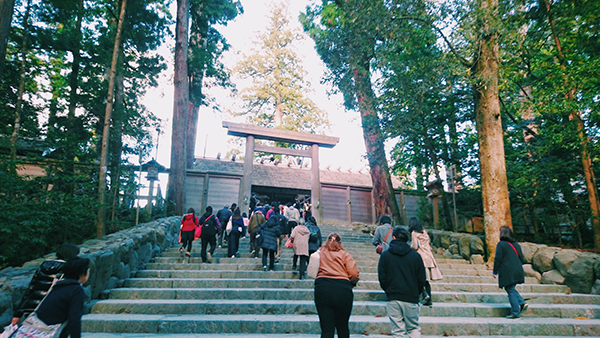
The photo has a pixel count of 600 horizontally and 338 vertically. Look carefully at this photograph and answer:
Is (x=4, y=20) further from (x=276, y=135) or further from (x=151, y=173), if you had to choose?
(x=276, y=135)

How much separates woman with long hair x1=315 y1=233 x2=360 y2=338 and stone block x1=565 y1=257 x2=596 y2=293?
5512mm

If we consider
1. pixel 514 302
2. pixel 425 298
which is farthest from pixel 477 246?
pixel 425 298

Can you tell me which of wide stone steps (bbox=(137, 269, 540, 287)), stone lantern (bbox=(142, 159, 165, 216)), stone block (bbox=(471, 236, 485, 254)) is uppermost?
stone lantern (bbox=(142, 159, 165, 216))

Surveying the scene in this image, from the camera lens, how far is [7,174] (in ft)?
19.9

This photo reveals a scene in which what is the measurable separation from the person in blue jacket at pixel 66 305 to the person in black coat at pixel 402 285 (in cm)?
275

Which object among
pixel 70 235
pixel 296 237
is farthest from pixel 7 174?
pixel 296 237

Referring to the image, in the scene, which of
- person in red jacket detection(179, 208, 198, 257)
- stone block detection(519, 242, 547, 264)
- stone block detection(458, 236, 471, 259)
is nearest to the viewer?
stone block detection(519, 242, 547, 264)

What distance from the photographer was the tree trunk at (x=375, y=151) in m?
11.5

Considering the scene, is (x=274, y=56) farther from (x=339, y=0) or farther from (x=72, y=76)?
(x=72, y=76)

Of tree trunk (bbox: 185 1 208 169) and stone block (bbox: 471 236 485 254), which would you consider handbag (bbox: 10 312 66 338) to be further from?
tree trunk (bbox: 185 1 208 169)

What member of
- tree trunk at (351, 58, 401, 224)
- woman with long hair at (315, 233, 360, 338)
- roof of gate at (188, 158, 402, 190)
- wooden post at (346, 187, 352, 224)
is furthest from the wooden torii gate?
woman with long hair at (315, 233, 360, 338)

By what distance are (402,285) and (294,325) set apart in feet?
5.79

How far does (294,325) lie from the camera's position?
4422mm

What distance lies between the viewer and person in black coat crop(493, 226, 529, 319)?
4.91 meters
